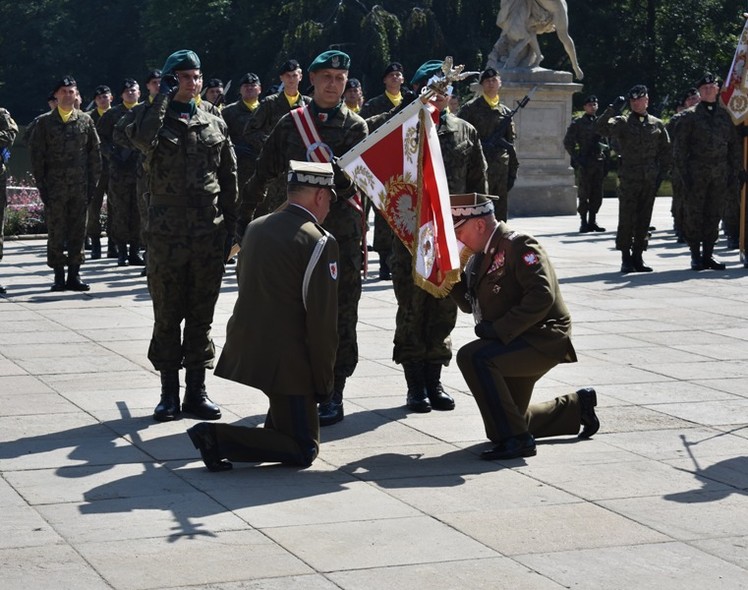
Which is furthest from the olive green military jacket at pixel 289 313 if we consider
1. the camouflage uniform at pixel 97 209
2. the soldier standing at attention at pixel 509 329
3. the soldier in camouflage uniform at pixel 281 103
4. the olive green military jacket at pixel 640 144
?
the camouflage uniform at pixel 97 209

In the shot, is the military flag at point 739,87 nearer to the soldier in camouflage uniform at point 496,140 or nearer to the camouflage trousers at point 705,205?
the camouflage trousers at point 705,205

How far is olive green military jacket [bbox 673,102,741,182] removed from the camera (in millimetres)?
17156

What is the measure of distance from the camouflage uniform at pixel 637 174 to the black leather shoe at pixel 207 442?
33.7 feet

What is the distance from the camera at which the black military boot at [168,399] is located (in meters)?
8.70

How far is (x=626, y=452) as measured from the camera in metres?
7.93

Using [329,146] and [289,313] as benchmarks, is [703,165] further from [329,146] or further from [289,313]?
[289,313]

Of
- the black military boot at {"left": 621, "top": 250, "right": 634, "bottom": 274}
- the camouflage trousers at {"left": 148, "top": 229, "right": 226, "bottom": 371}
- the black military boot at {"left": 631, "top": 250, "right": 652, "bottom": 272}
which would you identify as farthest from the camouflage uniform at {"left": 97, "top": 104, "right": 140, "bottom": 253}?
the camouflage trousers at {"left": 148, "top": 229, "right": 226, "bottom": 371}

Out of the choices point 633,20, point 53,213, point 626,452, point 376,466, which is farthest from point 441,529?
point 633,20

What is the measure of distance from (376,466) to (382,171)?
166cm

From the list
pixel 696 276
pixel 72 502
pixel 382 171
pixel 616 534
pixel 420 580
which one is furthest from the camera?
pixel 696 276

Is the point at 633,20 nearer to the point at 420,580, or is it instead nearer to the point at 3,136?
the point at 3,136

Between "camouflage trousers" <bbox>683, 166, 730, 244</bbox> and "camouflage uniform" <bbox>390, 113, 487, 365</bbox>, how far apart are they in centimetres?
A: 840

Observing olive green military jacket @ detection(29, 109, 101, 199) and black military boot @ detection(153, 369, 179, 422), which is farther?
olive green military jacket @ detection(29, 109, 101, 199)

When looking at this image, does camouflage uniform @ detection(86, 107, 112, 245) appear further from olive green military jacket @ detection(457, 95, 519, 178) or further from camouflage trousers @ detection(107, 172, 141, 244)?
olive green military jacket @ detection(457, 95, 519, 178)
